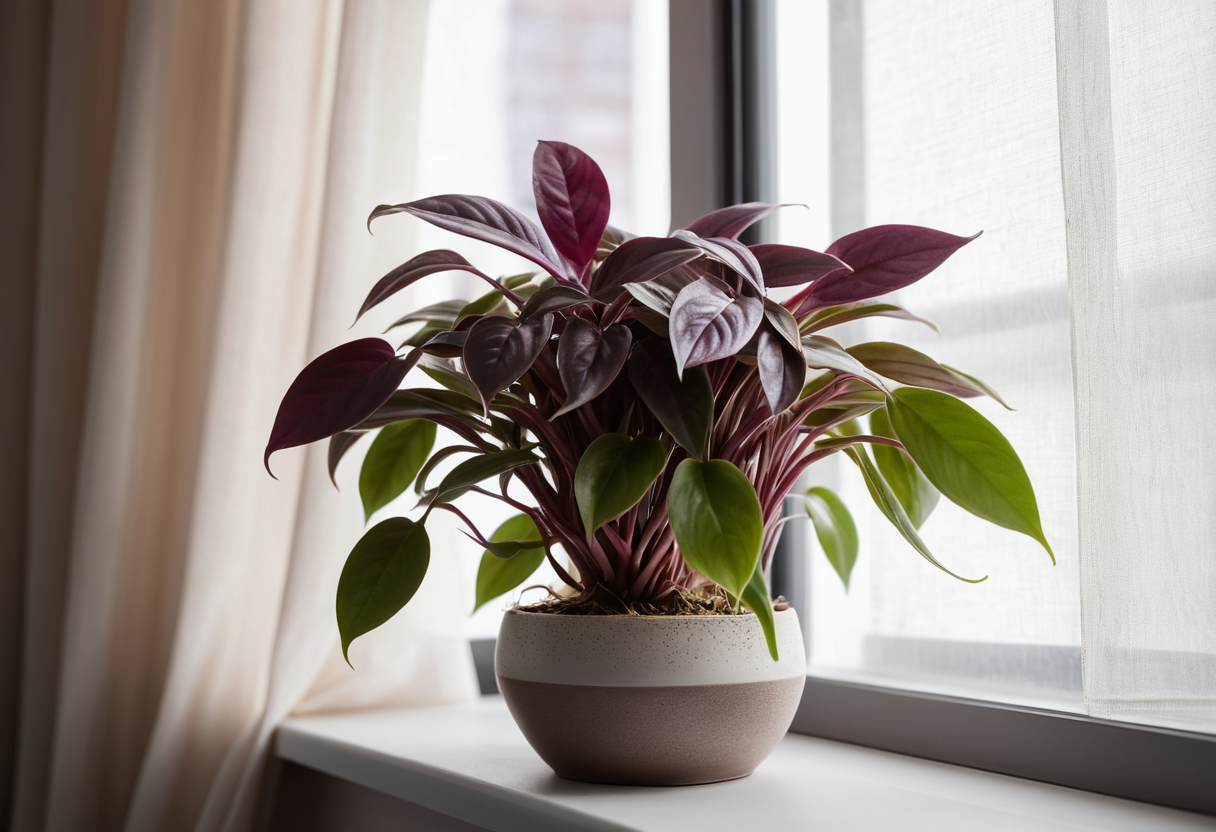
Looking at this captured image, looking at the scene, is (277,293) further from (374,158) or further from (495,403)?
(495,403)

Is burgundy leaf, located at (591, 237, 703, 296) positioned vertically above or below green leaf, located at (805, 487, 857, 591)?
above

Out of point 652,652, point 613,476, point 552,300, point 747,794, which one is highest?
point 552,300

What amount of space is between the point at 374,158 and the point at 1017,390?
27.7 inches

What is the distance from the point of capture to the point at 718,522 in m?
0.57

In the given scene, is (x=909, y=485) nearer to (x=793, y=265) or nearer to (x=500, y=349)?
(x=793, y=265)

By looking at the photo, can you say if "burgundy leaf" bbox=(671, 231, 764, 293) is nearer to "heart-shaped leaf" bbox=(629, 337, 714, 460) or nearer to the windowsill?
"heart-shaped leaf" bbox=(629, 337, 714, 460)

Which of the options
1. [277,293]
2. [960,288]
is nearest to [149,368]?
[277,293]

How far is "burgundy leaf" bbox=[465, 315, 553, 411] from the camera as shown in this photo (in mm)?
567

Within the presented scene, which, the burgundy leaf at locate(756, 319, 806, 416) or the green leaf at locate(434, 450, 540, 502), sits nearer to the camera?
the burgundy leaf at locate(756, 319, 806, 416)

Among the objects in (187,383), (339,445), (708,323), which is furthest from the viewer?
(187,383)

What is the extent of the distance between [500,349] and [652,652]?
0.23m

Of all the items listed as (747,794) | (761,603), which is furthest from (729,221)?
(747,794)

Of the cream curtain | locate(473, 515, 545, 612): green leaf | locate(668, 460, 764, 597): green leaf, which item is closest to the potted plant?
locate(668, 460, 764, 597): green leaf

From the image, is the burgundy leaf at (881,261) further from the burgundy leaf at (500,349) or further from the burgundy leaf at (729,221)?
the burgundy leaf at (500,349)
